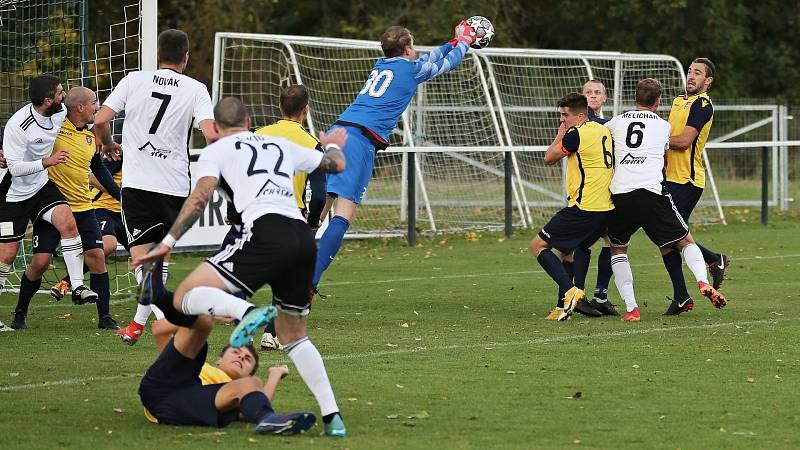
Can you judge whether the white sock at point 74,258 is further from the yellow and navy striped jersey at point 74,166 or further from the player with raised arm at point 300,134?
the player with raised arm at point 300,134

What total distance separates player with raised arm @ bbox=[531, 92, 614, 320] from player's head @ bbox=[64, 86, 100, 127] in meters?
3.77

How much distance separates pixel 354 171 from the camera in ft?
34.7

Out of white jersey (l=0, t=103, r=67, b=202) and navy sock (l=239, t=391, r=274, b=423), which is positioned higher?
white jersey (l=0, t=103, r=67, b=202)

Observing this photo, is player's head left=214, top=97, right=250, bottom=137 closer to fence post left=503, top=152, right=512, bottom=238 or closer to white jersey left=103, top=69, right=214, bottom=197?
white jersey left=103, top=69, right=214, bottom=197

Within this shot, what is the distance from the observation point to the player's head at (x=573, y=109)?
1095 centimetres

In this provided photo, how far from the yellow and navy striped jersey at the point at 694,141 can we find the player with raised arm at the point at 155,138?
4.22 m

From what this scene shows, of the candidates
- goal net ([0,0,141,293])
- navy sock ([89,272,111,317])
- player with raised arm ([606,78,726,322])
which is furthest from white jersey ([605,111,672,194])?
goal net ([0,0,141,293])

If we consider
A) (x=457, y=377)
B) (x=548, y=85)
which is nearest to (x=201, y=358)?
(x=457, y=377)

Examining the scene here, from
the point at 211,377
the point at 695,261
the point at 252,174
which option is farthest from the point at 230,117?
the point at 695,261

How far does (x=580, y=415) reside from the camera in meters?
7.19

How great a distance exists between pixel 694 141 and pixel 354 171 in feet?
10.3

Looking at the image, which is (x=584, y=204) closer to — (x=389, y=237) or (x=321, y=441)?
(x=321, y=441)

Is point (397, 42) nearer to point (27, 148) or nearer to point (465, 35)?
point (465, 35)

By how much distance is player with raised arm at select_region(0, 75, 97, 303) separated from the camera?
427 inches
